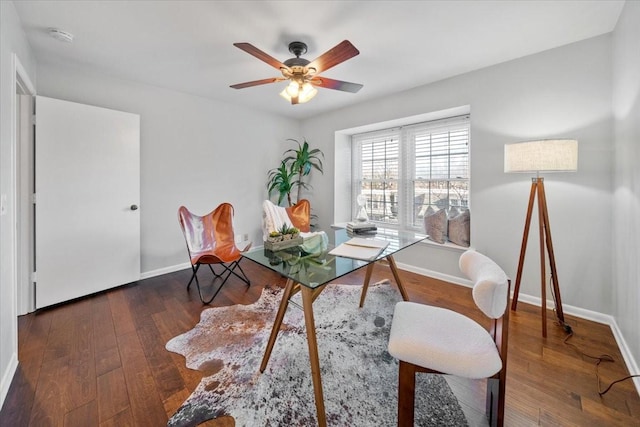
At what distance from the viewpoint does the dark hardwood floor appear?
1306mm

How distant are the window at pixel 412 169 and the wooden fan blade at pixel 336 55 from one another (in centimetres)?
212

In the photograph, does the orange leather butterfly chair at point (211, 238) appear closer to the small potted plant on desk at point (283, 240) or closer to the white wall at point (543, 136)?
the small potted plant on desk at point (283, 240)

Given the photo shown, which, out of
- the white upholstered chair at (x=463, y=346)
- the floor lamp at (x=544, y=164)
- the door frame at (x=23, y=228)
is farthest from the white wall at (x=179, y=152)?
the floor lamp at (x=544, y=164)

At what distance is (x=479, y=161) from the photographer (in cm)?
279

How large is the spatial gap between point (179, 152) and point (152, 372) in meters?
2.71

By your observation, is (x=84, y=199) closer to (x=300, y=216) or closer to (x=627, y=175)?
(x=300, y=216)

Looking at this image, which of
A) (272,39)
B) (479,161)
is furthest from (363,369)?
(272,39)

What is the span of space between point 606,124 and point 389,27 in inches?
77.6

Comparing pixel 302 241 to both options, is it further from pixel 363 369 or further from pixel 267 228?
pixel 363 369

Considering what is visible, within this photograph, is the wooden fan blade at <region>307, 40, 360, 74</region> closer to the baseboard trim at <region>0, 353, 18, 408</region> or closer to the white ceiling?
the white ceiling

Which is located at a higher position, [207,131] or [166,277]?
[207,131]

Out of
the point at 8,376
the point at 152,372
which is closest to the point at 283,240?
the point at 152,372

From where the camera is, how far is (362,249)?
186 centimetres

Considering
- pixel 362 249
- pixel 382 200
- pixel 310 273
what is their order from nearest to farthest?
1. pixel 310 273
2. pixel 362 249
3. pixel 382 200
